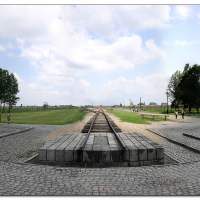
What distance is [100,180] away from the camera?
7227 mm

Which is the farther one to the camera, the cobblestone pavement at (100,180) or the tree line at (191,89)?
the tree line at (191,89)

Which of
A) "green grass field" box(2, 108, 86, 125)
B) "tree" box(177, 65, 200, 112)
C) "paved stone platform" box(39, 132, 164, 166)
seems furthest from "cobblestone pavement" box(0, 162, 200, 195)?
"tree" box(177, 65, 200, 112)

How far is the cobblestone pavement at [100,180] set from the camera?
6305 mm

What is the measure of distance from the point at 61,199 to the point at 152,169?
3399 mm

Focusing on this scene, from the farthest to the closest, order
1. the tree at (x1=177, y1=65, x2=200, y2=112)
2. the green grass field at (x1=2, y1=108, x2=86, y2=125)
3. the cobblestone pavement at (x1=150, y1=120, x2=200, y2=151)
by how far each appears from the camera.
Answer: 1. the tree at (x1=177, y1=65, x2=200, y2=112)
2. the green grass field at (x1=2, y1=108, x2=86, y2=125)
3. the cobblestone pavement at (x1=150, y1=120, x2=200, y2=151)

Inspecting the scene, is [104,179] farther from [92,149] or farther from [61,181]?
[92,149]

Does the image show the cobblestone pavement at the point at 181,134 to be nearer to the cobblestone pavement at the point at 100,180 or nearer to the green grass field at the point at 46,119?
the cobblestone pavement at the point at 100,180

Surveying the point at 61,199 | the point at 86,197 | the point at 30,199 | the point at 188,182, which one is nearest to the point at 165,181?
the point at 188,182

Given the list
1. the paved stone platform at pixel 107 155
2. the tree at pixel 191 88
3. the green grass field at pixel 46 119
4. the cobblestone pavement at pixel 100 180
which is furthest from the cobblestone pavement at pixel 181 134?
the tree at pixel 191 88

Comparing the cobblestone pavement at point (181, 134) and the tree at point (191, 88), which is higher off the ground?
the tree at point (191, 88)

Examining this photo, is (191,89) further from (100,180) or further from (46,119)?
(100,180)

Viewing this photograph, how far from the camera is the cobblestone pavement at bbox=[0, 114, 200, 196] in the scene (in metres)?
6.30

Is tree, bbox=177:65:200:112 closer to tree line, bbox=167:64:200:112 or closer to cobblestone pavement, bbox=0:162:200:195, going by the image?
A: tree line, bbox=167:64:200:112

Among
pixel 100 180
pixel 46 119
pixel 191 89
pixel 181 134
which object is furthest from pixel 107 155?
pixel 191 89
